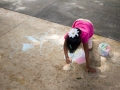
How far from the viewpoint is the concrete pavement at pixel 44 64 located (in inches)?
101

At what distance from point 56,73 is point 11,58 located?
2.93 ft

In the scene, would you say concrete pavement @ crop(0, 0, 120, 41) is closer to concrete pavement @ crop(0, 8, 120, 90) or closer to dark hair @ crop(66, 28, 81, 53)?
concrete pavement @ crop(0, 8, 120, 90)

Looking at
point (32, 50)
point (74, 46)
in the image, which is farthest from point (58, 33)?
point (74, 46)

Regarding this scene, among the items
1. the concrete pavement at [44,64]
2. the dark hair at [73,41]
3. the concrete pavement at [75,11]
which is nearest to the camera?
the dark hair at [73,41]

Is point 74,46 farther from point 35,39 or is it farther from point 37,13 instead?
point 37,13

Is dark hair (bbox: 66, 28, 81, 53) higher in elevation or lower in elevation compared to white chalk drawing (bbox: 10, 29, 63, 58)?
higher

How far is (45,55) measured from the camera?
3.09 m

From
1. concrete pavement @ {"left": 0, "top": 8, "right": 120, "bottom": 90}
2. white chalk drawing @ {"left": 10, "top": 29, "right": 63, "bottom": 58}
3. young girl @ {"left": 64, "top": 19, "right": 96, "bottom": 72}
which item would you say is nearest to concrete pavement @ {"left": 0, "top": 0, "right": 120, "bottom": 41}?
concrete pavement @ {"left": 0, "top": 8, "right": 120, "bottom": 90}

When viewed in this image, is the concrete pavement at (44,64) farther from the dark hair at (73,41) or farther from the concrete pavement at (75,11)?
the dark hair at (73,41)

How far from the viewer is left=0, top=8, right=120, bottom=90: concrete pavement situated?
2572 mm

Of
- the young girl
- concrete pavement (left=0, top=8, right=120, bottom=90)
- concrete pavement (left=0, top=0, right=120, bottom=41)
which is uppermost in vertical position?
the young girl

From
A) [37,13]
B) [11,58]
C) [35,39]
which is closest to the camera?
[11,58]

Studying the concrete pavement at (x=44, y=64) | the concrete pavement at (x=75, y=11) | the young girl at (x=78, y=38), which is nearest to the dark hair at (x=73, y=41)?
the young girl at (x=78, y=38)

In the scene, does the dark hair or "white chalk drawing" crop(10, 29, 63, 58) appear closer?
the dark hair
